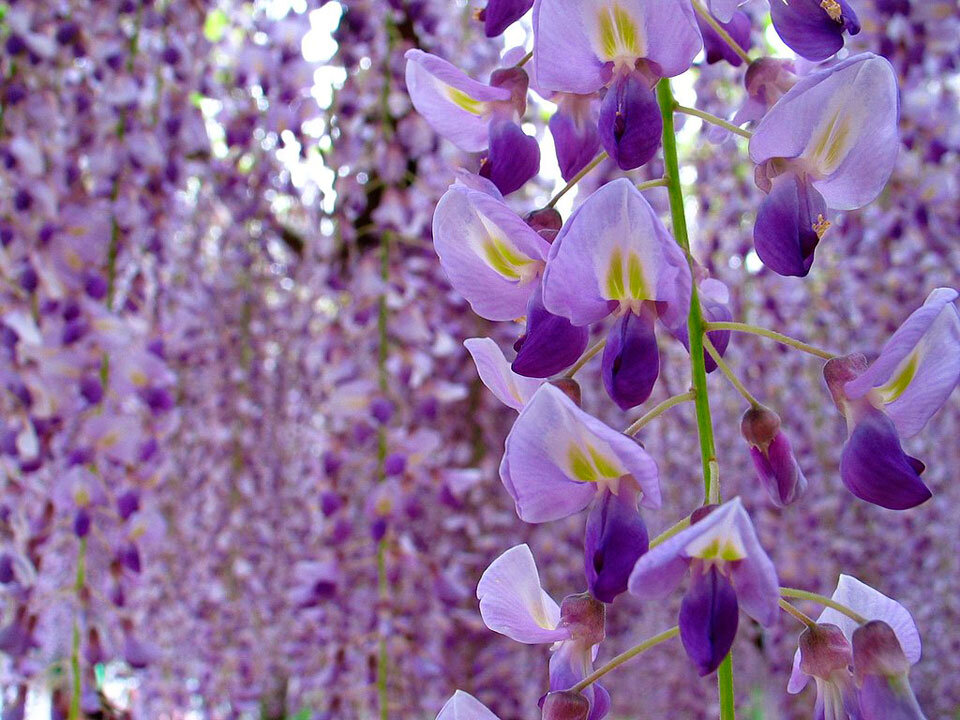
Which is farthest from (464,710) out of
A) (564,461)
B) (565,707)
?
(564,461)

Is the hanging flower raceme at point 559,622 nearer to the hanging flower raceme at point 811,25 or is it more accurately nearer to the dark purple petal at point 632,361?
the dark purple petal at point 632,361

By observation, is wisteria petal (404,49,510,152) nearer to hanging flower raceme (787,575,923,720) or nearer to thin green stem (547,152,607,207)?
thin green stem (547,152,607,207)

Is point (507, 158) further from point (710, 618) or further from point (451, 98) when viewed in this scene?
point (710, 618)

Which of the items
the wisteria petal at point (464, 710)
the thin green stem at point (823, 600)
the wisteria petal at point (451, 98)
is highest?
the wisteria petal at point (451, 98)

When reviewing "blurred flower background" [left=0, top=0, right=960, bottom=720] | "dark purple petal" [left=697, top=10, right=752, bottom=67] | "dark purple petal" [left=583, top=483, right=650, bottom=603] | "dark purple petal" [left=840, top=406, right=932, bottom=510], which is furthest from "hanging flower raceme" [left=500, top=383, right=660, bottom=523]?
"blurred flower background" [left=0, top=0, right=960, bottom=720]

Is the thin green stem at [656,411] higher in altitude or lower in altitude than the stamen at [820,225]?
lower

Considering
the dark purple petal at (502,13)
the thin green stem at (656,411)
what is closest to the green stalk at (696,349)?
the thin green stem at (656,411)
